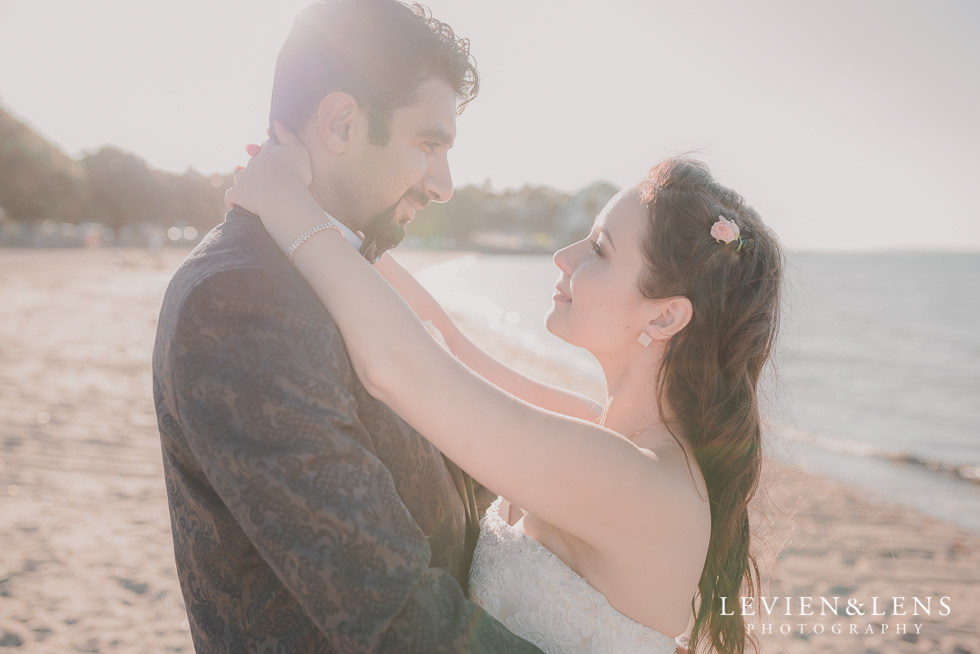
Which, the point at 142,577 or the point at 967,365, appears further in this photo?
the point at 967,365

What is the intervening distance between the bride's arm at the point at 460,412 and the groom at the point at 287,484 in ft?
0.25

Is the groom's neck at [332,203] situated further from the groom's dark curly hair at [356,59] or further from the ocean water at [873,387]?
the ocean water at [873,387]

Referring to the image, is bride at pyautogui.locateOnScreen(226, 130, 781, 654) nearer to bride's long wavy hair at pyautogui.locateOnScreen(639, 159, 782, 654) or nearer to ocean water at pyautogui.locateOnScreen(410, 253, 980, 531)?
bride's long wavy hair at pyautogui.locateOnScreen(639, 159, 782, 654)

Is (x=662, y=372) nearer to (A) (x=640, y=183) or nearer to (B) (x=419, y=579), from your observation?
(A) (x=640, y=183)

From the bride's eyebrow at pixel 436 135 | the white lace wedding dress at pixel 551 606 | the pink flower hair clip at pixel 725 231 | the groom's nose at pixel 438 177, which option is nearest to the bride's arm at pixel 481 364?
the groom's nose at pixel 438 177

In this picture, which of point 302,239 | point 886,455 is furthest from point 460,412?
point 886,455

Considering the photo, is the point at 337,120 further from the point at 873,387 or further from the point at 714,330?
the point at 873,387

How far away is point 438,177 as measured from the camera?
2.51 meters

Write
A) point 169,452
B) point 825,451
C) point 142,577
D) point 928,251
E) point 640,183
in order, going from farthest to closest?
point 928,251
point 825,451
point 142,577
point 640,183
point 169,452

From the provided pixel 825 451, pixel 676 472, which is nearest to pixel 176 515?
pixel 676 472

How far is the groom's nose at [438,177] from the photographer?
8.18ft

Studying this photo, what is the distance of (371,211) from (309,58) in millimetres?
559

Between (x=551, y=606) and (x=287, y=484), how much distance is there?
1.09 m

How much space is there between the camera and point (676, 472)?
2000mm
